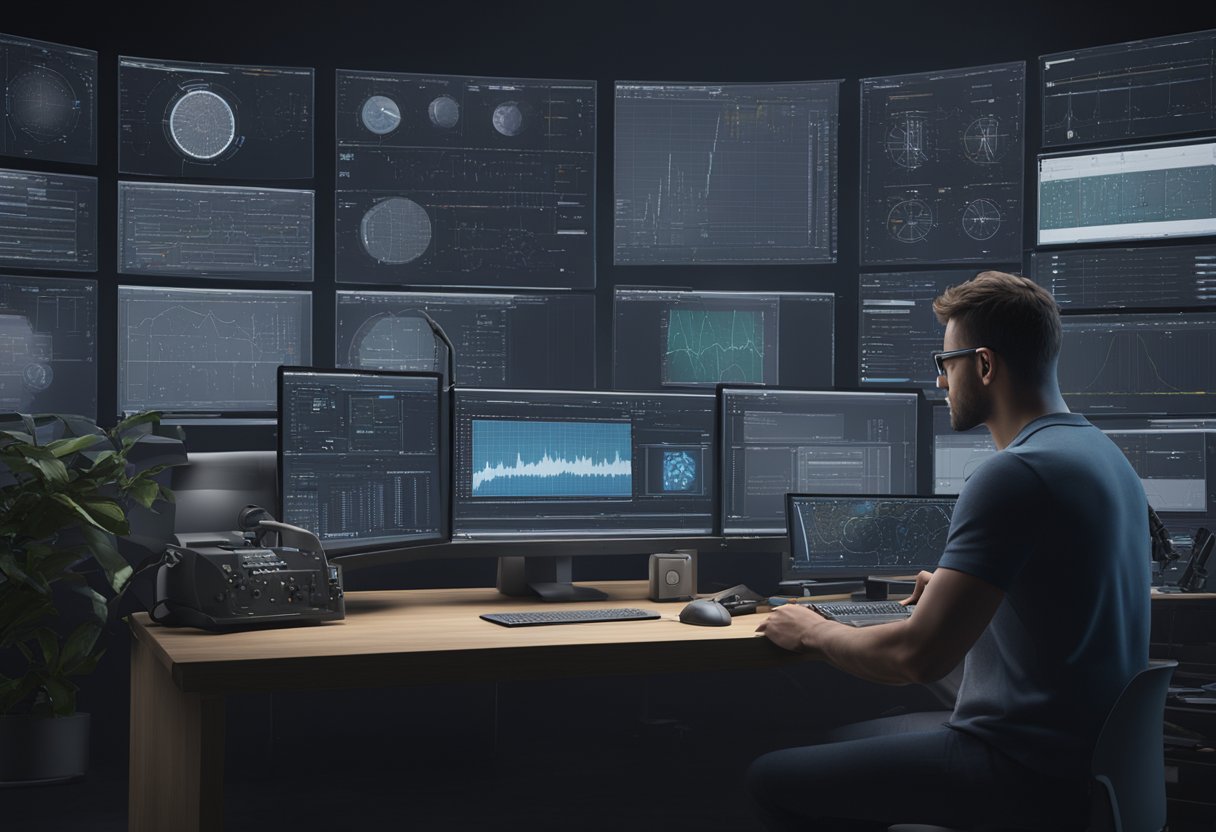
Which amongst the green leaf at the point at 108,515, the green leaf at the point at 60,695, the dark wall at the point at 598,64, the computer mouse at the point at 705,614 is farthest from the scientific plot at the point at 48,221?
the computer mouse at the point at 705,614

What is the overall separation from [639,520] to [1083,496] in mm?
1449

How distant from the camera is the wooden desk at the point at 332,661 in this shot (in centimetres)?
198

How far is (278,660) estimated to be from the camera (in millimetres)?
1959

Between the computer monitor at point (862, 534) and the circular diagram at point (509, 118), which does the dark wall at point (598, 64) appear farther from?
the computer monitor at point (862, 534)

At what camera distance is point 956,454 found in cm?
366

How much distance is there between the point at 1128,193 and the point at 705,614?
2210mm

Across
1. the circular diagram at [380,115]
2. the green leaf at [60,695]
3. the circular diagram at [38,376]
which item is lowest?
the green leaf at [60,695]

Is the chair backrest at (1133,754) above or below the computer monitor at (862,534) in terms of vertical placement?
below

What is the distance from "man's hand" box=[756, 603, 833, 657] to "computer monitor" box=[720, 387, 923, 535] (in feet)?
2.47

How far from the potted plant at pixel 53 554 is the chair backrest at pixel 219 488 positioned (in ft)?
0.64

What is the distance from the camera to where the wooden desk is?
6.49 ft

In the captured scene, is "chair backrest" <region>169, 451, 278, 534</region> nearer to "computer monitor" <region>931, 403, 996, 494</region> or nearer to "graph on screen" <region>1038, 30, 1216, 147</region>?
"computer monitor" <region>931, 403, 996, 494</region>

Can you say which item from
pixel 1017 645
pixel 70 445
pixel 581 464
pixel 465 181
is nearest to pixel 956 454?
pixel 581 464

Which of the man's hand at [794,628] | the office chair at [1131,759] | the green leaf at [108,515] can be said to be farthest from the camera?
the green leaf at [108,515]
